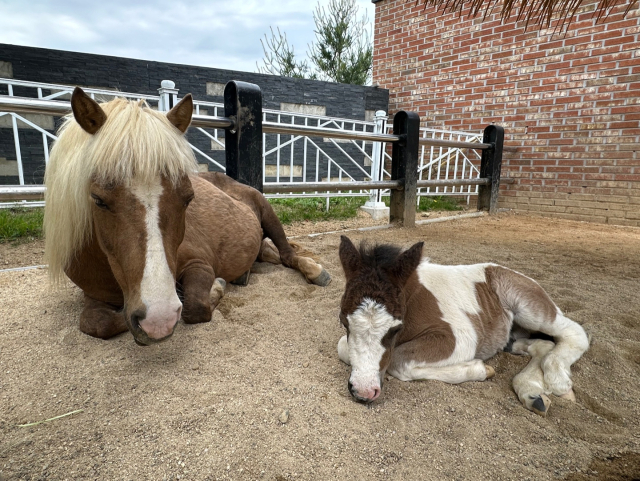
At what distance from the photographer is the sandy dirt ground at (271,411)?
1194mm

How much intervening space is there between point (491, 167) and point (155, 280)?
22.3 feet

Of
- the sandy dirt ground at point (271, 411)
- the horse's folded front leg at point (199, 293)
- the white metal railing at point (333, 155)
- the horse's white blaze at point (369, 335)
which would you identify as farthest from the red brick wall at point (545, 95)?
the horse's folded front leg at point (199, 293)

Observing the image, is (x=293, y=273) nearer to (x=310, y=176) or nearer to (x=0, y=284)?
(x=0, y=284)

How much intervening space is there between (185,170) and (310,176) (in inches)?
284

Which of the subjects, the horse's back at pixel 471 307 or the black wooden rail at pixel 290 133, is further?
the black wooden rail at pixel 290 133

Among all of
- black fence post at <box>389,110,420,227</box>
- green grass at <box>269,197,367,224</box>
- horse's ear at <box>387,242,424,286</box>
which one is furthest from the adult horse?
green grass at <box>269,197,367,224</box>

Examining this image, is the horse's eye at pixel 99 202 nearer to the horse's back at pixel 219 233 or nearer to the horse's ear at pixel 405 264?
the horse's back at pixel 219 233

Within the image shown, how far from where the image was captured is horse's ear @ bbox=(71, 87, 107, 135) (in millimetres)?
1522

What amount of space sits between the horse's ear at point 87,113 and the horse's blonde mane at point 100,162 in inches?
1.3

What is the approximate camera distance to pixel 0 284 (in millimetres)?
2695

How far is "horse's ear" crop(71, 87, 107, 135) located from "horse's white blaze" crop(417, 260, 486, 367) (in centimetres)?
168

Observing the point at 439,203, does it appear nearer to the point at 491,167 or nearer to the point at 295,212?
the point at 491,167

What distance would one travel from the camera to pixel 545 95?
7.07 metres

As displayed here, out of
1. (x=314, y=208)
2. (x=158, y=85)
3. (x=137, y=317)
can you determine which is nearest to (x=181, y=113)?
(x=137, y=317)
